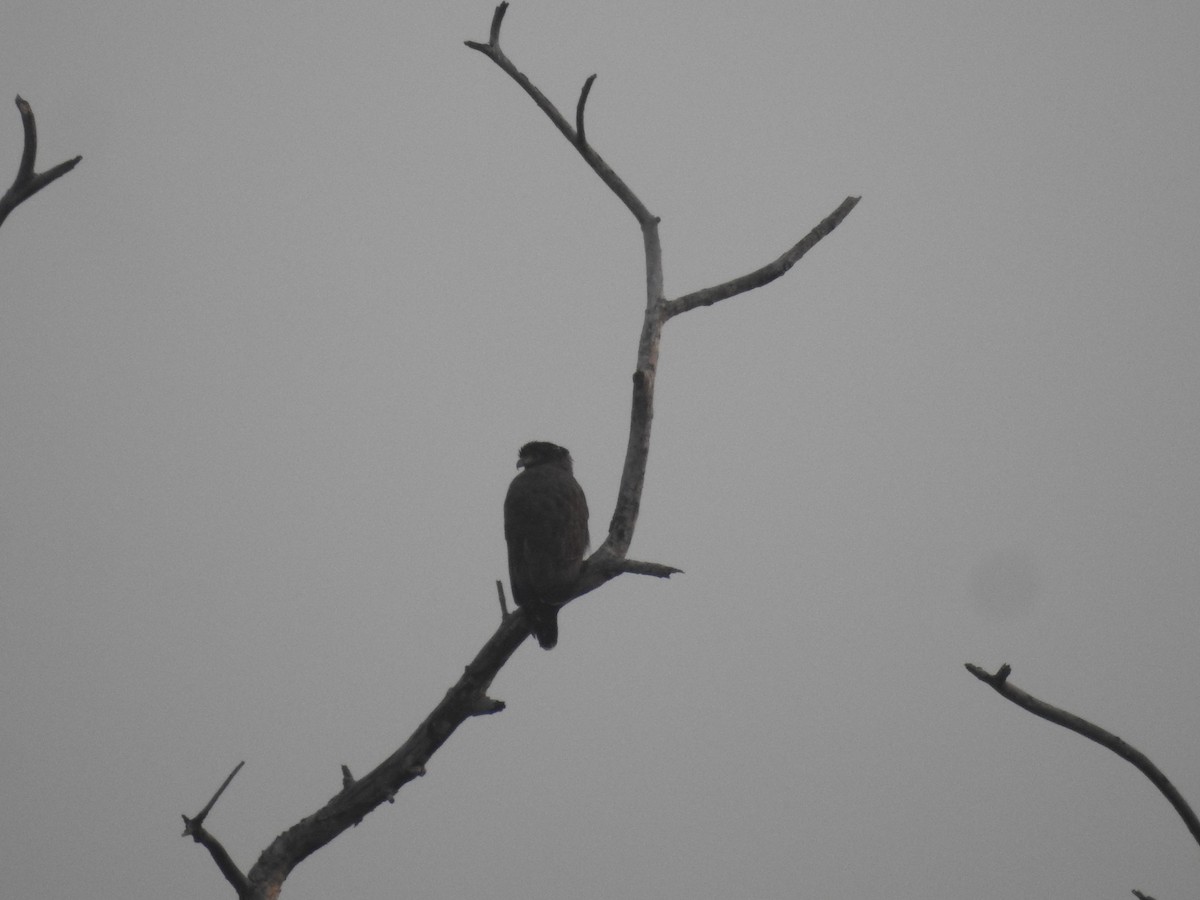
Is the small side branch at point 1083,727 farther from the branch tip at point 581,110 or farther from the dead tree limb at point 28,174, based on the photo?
the branch tip at point 581,110

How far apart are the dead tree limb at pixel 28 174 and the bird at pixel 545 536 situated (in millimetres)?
4447

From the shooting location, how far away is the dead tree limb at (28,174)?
10.8 ft

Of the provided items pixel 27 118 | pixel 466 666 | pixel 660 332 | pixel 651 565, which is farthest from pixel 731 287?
pixel 27 118

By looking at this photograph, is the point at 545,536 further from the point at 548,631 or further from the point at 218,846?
the point at 218,846

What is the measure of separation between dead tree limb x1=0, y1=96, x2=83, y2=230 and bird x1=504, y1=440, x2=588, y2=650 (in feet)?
14.6

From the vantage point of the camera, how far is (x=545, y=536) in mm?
8266

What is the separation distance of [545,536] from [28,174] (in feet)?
17.4

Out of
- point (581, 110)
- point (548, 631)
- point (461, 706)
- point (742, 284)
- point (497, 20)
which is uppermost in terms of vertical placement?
point (497, 20)

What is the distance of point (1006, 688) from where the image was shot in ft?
11.3

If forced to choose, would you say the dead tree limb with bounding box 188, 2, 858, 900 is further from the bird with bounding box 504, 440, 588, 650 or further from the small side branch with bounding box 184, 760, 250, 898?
the bird with bounding box 504, 440, 588, 650

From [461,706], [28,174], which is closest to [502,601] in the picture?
[461,706]

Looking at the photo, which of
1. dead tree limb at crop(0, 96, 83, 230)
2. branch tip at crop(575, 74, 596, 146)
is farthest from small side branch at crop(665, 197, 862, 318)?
dead tree limb at crop(0, 96, 83, 230)

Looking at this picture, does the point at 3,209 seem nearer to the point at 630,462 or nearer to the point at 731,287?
the point at 630,462

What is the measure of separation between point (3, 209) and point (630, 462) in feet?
10.3
